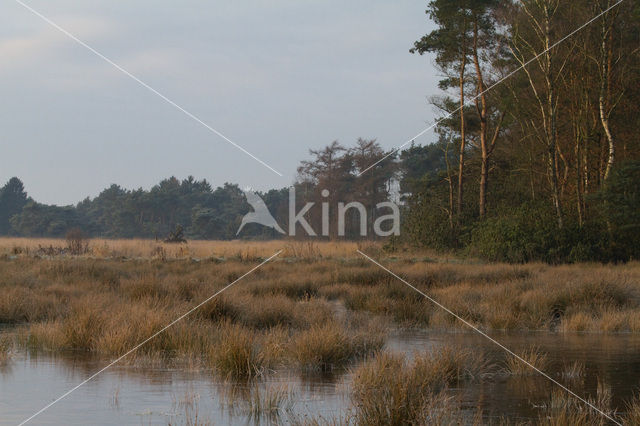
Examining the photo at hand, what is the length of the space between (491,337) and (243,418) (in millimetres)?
6638

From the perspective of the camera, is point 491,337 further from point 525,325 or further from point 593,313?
point 593,313

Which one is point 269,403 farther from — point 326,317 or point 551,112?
point 551,112

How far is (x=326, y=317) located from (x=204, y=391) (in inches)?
199

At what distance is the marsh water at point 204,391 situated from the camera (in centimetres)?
675

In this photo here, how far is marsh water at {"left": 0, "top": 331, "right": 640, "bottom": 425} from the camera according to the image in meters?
6.75

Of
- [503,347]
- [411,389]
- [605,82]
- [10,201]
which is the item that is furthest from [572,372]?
[10,201]

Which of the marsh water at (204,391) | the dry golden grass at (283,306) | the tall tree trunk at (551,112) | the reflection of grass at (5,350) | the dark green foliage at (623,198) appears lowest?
the marsh water at (204,391)

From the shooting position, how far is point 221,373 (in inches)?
345

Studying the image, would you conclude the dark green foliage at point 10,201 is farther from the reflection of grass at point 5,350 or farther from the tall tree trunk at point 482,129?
the reflection of grass at point 5,350

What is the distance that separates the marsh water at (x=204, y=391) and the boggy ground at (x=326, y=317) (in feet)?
0.91

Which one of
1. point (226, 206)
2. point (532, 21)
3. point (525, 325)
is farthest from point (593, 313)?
point (226, 206)

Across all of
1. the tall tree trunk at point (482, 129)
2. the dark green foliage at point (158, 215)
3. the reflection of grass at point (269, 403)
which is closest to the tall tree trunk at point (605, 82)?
the tall tree trunk at point (482, 129)

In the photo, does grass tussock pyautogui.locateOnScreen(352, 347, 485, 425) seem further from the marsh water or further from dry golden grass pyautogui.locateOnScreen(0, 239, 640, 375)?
dry golden grass pyautogui.locateOnScreen(0, 239, 640, 375)

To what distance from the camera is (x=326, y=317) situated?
41.7ft
